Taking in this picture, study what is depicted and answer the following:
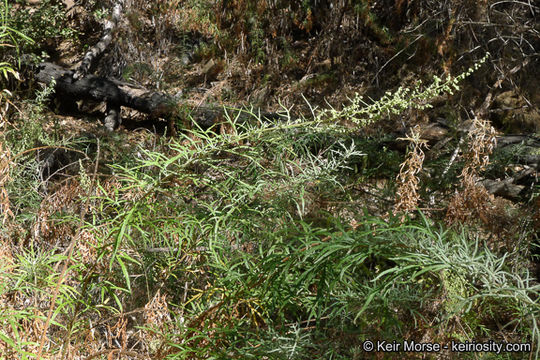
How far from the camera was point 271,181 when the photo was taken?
6.92 feet

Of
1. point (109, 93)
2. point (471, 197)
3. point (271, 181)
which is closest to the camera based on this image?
point (271, 181)

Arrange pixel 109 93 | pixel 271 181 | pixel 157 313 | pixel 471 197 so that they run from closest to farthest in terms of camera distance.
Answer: pixel 157 313
pixel 271 181
pixel 471 197
pixel 109 93

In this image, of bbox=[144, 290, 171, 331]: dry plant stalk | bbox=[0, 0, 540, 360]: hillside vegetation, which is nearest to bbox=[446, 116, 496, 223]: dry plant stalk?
bbox=[0, 0, 540, 360]: hillside vegetation

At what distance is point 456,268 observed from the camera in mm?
1151

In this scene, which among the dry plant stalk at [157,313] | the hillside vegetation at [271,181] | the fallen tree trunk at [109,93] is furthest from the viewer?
the fallen tree trunk at [109,93]

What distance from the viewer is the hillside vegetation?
148 centimetres

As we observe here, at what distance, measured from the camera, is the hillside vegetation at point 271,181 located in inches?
58.3

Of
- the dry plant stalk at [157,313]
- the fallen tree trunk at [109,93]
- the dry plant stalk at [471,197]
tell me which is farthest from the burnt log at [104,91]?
the dry plant stalk at [157,313]

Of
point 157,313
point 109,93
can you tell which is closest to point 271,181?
point 157,313

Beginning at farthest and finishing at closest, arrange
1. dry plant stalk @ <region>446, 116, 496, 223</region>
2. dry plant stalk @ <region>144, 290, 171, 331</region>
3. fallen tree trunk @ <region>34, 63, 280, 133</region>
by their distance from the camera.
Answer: fallen tree trunk @ <region>34, 63, 280, 133</region>, dry plant stalk @ <region>446, 116, 496, 223</region>, dry plant stalk @ <region>144, 290, 171, 331</region>

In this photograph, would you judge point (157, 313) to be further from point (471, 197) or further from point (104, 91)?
point (104, 91)

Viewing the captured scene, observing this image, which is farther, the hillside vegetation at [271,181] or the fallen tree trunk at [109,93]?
the fallen tree trunk at [109,93]

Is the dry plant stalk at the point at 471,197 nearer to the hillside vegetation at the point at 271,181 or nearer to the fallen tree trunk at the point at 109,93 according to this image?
the hillside vegetation at the point at 271,181

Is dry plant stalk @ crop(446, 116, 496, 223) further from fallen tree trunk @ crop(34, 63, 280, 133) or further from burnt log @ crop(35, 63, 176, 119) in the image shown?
burnt log @ crop(35, 63, 176, 119)
